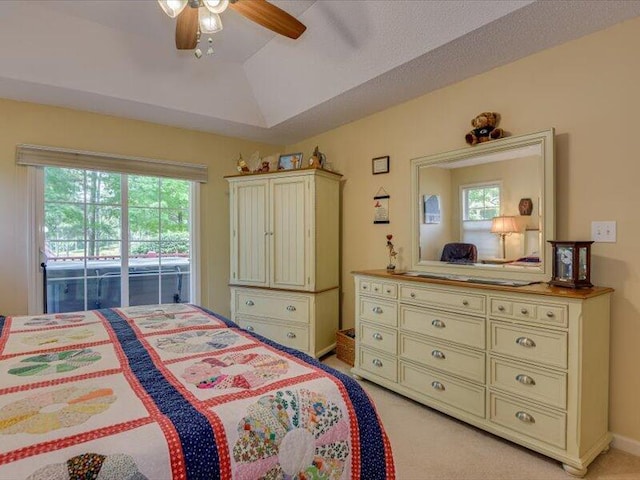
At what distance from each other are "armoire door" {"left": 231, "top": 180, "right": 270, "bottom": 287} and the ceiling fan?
1.69 metres

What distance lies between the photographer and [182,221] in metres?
3.83

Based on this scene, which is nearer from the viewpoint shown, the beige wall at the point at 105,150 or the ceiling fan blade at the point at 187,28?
the ceiling fan blade at the point at 187,28

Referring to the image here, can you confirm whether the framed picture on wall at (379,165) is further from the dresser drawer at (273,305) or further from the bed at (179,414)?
the bed at (179,414)

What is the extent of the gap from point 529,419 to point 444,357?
21.1 inches

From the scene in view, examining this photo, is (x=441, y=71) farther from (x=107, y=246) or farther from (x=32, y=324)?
(x=107, y=246)

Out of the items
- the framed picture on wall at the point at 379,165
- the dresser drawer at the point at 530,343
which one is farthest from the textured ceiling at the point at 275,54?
the dresser drawer at the point at 530,343

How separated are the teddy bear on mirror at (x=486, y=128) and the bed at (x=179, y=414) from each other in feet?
6.40

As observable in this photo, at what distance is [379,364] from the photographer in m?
2.71

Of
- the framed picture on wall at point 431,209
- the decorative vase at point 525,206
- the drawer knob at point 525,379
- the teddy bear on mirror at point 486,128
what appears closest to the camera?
the drawer knob at point 525,379

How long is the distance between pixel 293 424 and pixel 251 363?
332 millimetres

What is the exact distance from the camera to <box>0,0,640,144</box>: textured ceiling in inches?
78.9

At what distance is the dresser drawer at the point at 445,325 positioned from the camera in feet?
6.92

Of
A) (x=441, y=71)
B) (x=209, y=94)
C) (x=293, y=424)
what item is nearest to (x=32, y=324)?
(x=293, y=424)

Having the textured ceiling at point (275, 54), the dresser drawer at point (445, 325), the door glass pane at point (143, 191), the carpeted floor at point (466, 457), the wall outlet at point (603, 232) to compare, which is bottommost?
the carpeted floor at point (466, 457)
